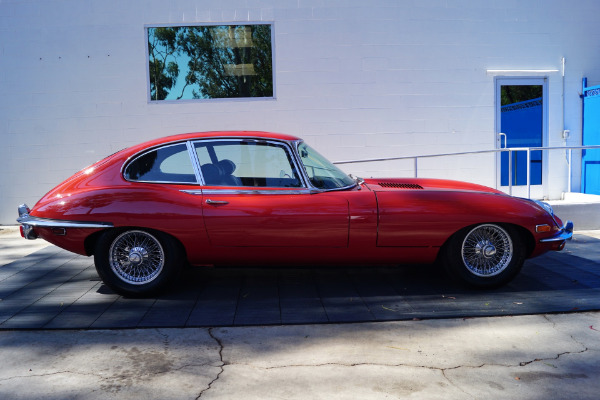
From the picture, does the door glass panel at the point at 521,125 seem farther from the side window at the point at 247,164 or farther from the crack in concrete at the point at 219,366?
the crack in concrete at the point at 219,366

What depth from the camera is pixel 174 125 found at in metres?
9.48

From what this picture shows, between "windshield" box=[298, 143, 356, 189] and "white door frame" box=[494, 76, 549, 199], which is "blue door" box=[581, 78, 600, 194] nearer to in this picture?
"white door frame" box=[494, 76, 549, 199]

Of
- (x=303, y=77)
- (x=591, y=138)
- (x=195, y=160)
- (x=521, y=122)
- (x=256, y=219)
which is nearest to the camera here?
(x=256, y=219)

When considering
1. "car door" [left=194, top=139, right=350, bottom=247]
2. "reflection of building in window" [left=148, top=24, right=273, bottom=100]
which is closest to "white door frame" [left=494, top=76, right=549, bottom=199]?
"reflection of building in window" [left=148, top=24, right=273, bottom=100]

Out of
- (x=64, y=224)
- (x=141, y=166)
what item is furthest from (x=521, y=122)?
(x=64, y=224)

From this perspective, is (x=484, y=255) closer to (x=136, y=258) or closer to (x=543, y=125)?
(x=136, y=258)

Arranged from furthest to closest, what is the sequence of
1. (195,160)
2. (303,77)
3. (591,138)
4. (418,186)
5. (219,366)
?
(591,138)
(303,77)
(418,186)
(195,160)
(219,366)

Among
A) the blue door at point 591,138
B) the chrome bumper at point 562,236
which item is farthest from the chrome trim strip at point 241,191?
the blue door at point 591,138

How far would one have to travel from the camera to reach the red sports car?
490 centimetres

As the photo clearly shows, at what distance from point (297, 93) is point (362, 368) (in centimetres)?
663

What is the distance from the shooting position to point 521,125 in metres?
10.1

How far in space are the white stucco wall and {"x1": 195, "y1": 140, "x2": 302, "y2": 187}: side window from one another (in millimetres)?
4361

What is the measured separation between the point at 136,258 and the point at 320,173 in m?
1.78

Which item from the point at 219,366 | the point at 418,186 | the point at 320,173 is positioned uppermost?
the point at 320,173
